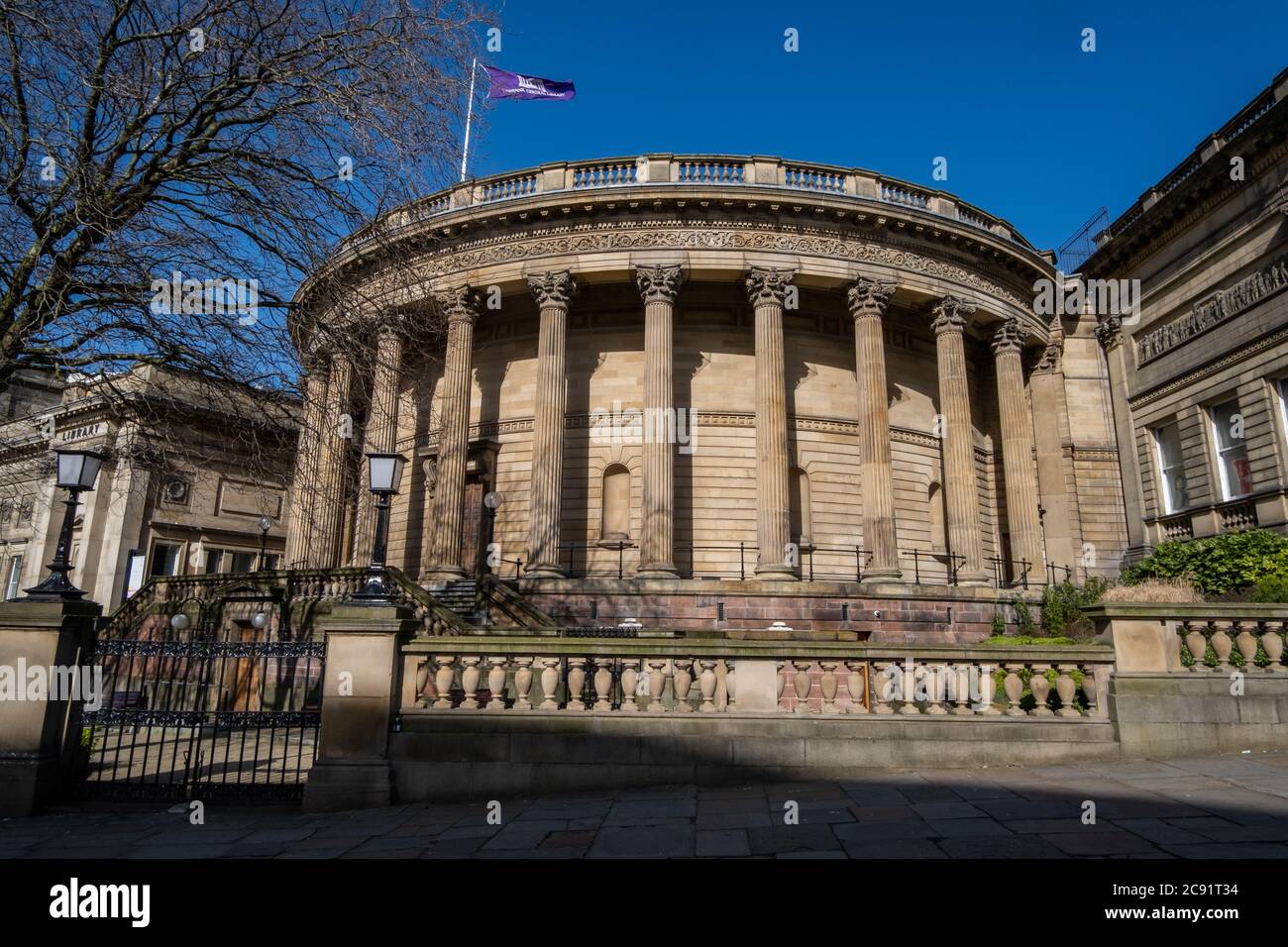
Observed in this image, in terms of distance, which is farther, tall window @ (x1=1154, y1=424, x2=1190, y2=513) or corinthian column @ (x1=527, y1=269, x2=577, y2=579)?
tall window @ (x1=1154, y1=424, x2=1190, y2=513)

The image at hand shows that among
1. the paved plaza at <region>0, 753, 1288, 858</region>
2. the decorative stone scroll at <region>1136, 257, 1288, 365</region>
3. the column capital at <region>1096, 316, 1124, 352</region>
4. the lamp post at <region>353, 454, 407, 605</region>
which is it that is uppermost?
the column capital at <region>1096, 316, 1124, 352</region>

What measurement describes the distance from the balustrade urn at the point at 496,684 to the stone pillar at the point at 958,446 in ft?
54.7

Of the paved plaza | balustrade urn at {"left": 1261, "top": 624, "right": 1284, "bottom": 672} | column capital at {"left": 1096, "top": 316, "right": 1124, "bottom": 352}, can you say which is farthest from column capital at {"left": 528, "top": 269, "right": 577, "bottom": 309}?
column capital at {"left": 1096, "top": 316, "right": 1124, "bottom": 352}

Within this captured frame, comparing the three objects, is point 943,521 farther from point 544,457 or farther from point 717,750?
point 717,750

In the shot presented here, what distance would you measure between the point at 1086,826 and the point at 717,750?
3.69 m

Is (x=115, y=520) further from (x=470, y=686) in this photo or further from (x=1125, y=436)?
(x=1125, y=436)

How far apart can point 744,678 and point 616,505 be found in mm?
15038

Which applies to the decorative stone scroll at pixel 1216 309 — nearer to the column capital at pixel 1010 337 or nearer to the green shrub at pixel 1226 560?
the column capital at pixel 1010 337

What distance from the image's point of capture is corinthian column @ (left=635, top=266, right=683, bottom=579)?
20312 mm

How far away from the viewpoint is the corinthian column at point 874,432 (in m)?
21.0

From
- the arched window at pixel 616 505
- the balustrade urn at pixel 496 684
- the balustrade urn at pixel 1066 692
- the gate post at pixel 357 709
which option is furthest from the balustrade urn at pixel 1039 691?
the arched window at pixel 616 505

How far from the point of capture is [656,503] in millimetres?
20625

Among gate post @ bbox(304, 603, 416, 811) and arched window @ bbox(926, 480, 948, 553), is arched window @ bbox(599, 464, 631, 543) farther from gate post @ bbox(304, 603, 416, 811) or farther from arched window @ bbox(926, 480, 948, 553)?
gate post @ bbox(304, 603, 416, 811)

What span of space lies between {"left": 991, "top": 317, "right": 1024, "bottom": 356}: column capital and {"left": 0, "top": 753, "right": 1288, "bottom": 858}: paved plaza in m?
19.4
